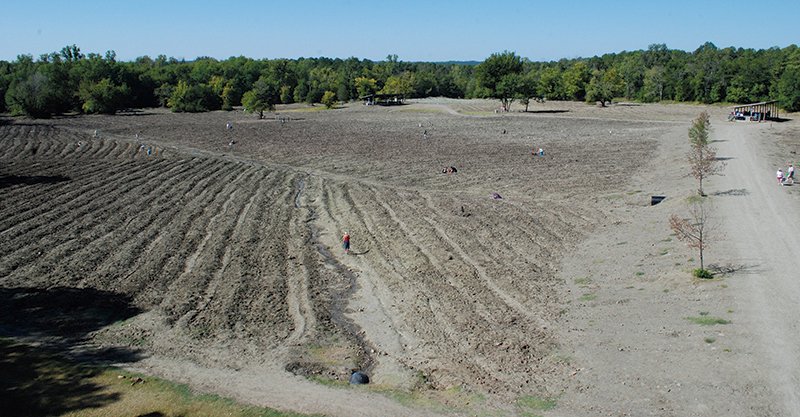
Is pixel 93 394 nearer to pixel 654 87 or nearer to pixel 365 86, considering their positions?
pixel 654 87

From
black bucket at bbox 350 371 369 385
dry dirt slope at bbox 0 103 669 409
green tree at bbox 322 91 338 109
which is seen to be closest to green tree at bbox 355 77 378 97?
green tree at bbox 322 91 338 109

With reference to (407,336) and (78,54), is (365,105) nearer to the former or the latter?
(78,54)

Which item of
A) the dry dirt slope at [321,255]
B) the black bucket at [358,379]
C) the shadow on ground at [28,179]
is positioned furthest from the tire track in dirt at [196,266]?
the shadow on ground at [28,179]

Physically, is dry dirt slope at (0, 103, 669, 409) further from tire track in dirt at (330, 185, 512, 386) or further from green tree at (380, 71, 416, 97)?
green tree at (380, 71, 416, 97)

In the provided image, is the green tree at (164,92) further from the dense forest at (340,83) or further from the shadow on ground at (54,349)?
the shadow on ground at (54,349)

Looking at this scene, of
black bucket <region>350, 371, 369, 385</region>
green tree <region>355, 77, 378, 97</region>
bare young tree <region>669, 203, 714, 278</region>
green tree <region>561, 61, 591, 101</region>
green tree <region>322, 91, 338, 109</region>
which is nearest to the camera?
black bucket <region>350, 371, 369, 385</region>

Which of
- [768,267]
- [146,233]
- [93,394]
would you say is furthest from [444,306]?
[146,233]
